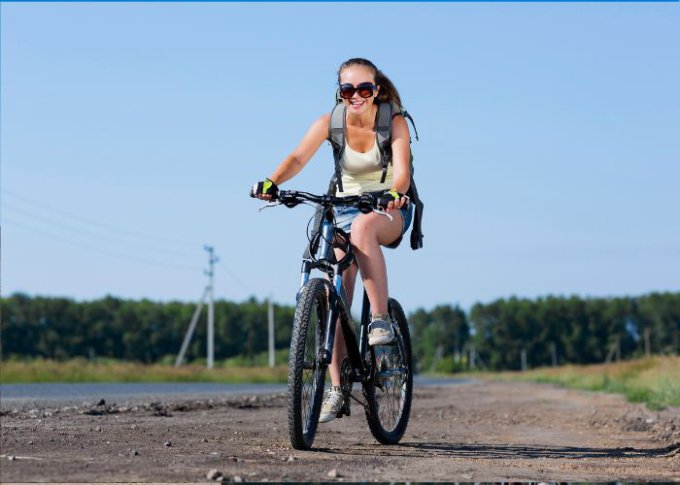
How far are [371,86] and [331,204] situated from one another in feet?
2.63

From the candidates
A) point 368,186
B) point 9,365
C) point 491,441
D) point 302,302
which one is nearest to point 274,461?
point 302,302

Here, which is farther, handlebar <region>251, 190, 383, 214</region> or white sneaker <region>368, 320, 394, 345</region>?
white sneaker <region>368, 320, 394, 345</region>

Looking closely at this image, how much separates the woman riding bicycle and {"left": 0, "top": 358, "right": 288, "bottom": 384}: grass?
2389 cm

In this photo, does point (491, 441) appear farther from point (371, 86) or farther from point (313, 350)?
point (371, 86)

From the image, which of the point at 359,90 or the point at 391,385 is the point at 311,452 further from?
the point at 359,90

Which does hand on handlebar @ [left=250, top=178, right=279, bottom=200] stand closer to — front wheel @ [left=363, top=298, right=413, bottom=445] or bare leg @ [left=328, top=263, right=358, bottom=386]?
bare leg @ [left=328, top=263, right=358, bottom=386]

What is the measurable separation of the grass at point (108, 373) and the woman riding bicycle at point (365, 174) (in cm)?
2389

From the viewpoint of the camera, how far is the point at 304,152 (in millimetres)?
7109

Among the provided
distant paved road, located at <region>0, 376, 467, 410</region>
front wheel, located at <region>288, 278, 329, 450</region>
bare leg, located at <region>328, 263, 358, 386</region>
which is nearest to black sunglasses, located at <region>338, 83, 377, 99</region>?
bare leg, located at <region>328, 263, 358, 386</region>

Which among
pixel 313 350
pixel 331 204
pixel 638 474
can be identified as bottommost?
pixel 638 474

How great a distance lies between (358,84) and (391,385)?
2.12m

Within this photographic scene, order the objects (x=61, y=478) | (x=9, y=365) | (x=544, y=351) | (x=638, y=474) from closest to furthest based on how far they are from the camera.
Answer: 1. (x=61, y=478)
2. (x=638, y=474)
3. (x=9, y=365)
4. (x=544, y=351)

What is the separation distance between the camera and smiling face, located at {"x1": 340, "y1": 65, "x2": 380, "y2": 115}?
274 inches

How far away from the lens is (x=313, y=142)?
7.09 metres
